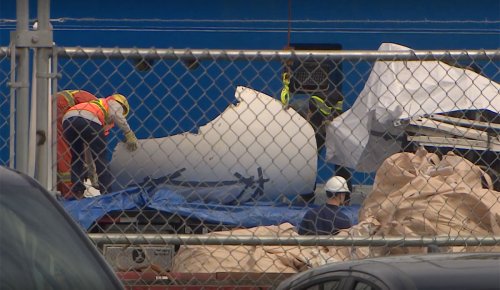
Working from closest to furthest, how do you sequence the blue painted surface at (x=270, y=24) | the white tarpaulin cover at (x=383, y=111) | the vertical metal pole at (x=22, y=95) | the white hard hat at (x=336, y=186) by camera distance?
the vertical metal pole at (x=22, y=95)
the white tarpaulin cover at (x=383, y=111)
the white hard hat at (x=336, y=186)
the blue painted surface at (x=270, y=24)

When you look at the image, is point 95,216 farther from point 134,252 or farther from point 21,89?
point 21,89

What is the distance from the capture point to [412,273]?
4.03 meters

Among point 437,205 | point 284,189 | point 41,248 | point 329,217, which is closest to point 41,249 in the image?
point 41,248

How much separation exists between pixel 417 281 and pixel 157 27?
1255 centimetres

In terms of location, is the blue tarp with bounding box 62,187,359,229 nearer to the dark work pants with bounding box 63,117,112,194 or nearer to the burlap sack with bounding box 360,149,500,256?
the dark work pants with bounding box 63,117,112,194

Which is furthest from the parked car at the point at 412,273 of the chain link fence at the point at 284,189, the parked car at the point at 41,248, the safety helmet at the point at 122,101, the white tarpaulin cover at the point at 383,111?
the safety helmet at the point at 122,101

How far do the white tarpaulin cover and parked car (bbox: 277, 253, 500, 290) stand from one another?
1.93 meters

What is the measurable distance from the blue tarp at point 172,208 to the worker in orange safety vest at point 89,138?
151 mm

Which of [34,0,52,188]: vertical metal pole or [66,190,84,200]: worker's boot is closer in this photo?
[34,0,52,188]: vertical metal pole

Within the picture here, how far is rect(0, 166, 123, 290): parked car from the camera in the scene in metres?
3.12

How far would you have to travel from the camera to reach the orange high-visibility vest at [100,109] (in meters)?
7.61

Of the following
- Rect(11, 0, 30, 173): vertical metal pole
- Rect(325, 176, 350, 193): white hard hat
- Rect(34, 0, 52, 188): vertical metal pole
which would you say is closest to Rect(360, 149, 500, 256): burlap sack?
Rect(325, 176, 350, 193): white hard hat

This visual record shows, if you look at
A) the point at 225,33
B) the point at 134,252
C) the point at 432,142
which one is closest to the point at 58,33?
the point at 225,33

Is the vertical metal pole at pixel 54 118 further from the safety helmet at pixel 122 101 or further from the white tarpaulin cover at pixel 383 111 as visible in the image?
the safety helmet at pixel 122 101
